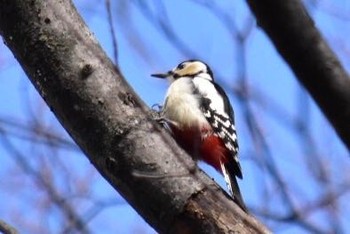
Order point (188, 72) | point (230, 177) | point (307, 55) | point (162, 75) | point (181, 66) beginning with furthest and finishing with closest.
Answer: point (181, 66) < point (188, 72) < point (162, 75) < point (230, 177) < point (307, 55)

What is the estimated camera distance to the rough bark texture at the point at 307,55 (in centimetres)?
101

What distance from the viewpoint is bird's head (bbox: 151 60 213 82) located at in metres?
4.51

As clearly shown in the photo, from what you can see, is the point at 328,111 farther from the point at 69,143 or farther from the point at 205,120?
the point at 205,120

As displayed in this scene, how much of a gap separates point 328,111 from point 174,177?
965 millimetres

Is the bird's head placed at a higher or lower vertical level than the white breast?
higher

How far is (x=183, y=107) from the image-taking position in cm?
382

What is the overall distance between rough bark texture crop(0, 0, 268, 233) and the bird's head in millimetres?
2331

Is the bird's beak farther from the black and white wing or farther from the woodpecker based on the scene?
the black and white wing

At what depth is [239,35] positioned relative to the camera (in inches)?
73.5

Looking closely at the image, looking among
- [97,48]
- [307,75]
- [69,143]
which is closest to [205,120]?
[69,143]

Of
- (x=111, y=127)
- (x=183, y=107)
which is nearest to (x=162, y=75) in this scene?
(x=183, y=107)

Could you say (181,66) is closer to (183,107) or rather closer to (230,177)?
(183,107)

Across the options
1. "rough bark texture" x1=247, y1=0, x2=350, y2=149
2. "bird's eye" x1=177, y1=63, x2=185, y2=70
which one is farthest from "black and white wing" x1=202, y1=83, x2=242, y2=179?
"rough bark texture" x1=247, y1=0, x2=350, y2=149

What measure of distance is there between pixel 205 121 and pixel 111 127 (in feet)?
6.17
